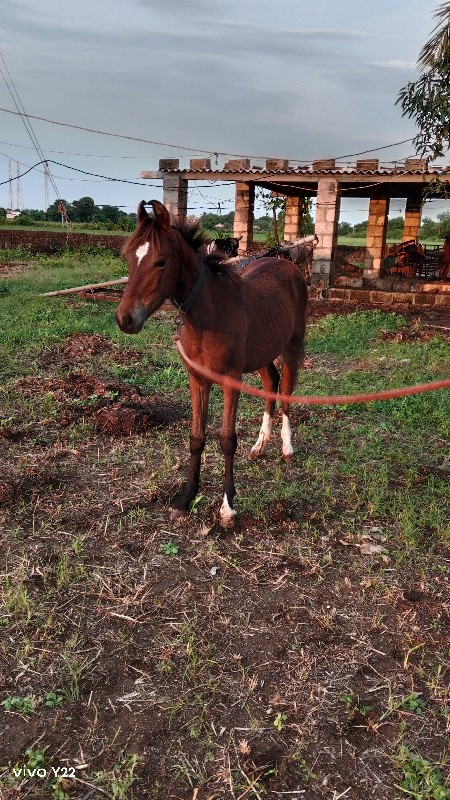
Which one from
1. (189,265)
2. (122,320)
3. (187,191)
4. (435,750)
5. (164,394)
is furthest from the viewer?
(187,191)

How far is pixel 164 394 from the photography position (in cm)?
715

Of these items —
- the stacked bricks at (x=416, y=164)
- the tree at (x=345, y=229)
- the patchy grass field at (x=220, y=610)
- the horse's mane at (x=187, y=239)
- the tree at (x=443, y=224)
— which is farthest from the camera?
the tree at (x=345, y=229)

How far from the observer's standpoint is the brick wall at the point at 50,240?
96.2ft

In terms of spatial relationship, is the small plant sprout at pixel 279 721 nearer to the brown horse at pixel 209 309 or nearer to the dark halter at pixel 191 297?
the brown horse at pixel 209 309

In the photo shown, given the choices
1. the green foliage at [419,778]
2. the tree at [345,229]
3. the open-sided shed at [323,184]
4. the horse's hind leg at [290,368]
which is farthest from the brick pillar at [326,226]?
the tree at [345,229]

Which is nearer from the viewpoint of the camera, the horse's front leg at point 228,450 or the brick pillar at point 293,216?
the horse's front leg at point 228,450

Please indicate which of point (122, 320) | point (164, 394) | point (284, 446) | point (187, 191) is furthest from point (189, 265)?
point (187, 191)

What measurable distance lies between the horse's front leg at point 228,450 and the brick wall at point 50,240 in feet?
84.1

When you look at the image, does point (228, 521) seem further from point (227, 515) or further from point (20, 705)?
point (20, 705)

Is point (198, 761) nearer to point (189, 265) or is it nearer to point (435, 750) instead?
point (435, 750)

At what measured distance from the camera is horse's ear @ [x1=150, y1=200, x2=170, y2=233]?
3.23m

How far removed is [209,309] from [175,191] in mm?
14978

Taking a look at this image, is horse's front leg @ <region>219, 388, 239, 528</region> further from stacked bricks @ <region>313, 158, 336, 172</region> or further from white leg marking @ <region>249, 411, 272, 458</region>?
stacked bricks @ <region>313, 158, 336, 172</region>

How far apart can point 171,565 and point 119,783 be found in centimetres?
155
